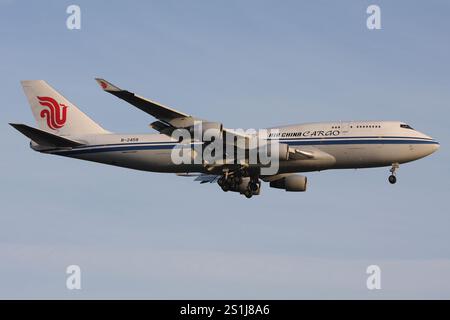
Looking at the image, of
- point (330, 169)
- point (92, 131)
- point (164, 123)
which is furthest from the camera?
point (92, 131)

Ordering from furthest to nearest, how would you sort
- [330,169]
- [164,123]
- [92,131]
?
1. [92,131]
2. [330,169]
3. [164,123]

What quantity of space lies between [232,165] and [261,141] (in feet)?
9.53

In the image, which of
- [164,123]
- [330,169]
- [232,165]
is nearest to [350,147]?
[330,169]

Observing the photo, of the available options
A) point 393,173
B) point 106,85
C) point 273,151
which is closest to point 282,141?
point 273,151

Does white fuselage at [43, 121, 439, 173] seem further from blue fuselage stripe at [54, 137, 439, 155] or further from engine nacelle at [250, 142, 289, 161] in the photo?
engine nacelle at [250, 142, 289, 161]

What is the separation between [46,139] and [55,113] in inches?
191

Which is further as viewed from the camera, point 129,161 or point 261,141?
point 129,161

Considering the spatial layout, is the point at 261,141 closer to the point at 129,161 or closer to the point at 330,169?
the point at 330,169

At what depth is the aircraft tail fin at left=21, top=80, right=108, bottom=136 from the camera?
223 feet

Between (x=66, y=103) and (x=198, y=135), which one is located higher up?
(x=66, y=103)

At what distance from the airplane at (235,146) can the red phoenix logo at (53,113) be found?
3.0 inches

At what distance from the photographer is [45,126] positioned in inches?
2704

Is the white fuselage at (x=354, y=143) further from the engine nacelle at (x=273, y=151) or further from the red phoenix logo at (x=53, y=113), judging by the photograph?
the red phoenix logo at (x=53, y=113)

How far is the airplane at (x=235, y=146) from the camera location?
6012cm
